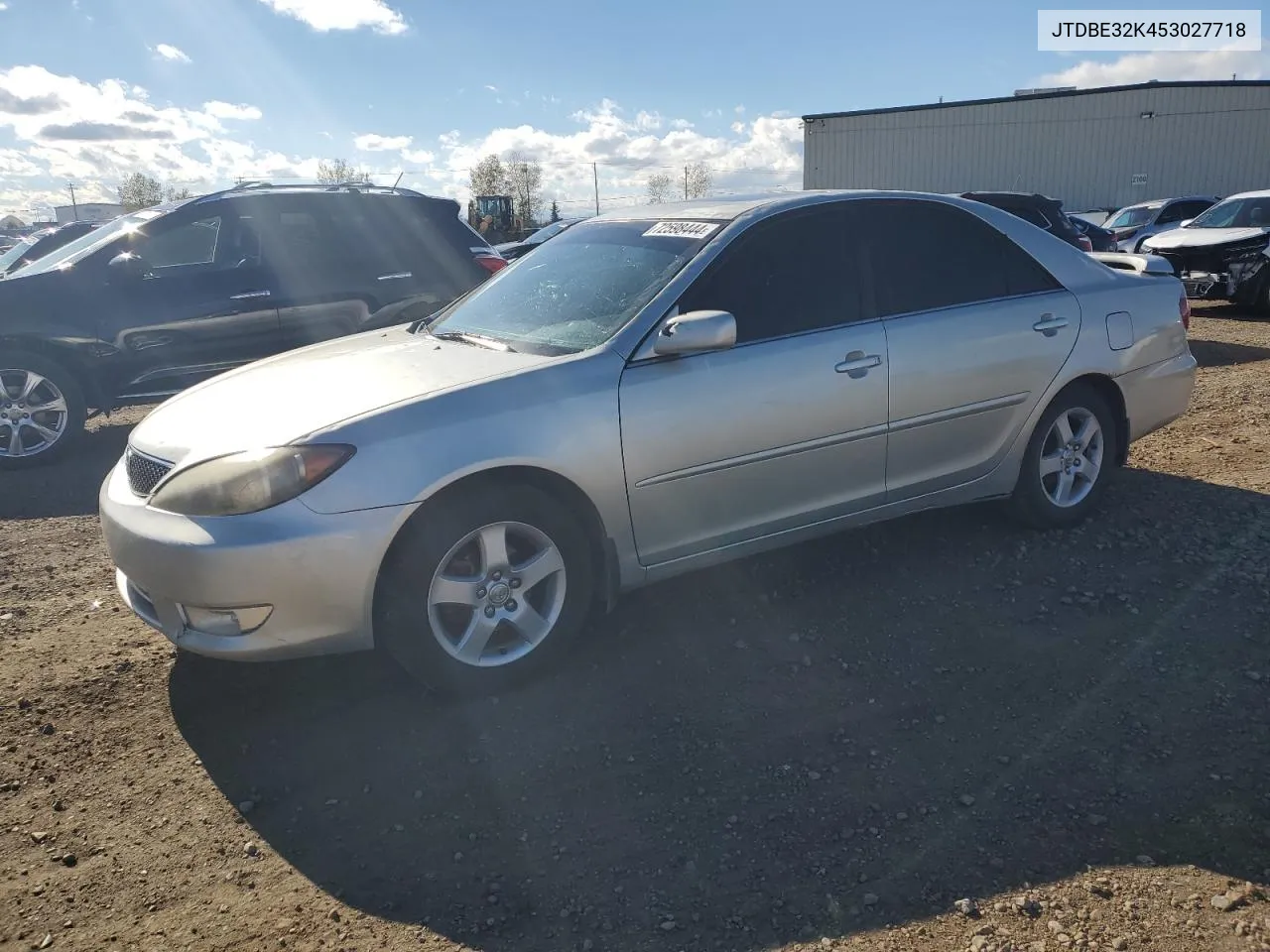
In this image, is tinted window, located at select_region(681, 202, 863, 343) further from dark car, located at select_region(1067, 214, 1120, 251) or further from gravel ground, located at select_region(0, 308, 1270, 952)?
dark car, located at select_region(1067, 214, 1120, 251)

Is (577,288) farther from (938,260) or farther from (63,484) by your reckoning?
(63,484)

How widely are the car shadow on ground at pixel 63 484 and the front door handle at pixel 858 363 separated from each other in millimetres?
4574

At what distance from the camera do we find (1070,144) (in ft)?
109

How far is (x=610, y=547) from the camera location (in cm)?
346

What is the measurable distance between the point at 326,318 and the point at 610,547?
469 cm

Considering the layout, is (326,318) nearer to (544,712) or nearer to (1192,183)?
(544,712)

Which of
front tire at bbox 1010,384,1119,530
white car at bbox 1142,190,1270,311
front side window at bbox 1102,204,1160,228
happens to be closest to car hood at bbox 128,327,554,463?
front tire at bbox 1010,384,1119,530

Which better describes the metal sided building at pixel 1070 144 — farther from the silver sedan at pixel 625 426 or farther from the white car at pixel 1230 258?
the silver sedan at pixel 625 426

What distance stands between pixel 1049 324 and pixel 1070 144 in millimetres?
33539

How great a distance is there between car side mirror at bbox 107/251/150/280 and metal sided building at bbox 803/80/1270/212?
31.4 metres

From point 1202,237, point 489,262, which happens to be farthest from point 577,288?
point 1202,237

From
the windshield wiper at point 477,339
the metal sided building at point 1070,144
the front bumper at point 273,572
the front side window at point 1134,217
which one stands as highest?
the metal sided building at point 1070,144

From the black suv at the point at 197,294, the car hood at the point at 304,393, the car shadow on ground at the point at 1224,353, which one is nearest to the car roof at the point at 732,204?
the car hood at the point at 304,393

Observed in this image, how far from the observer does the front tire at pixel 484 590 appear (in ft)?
10.1
